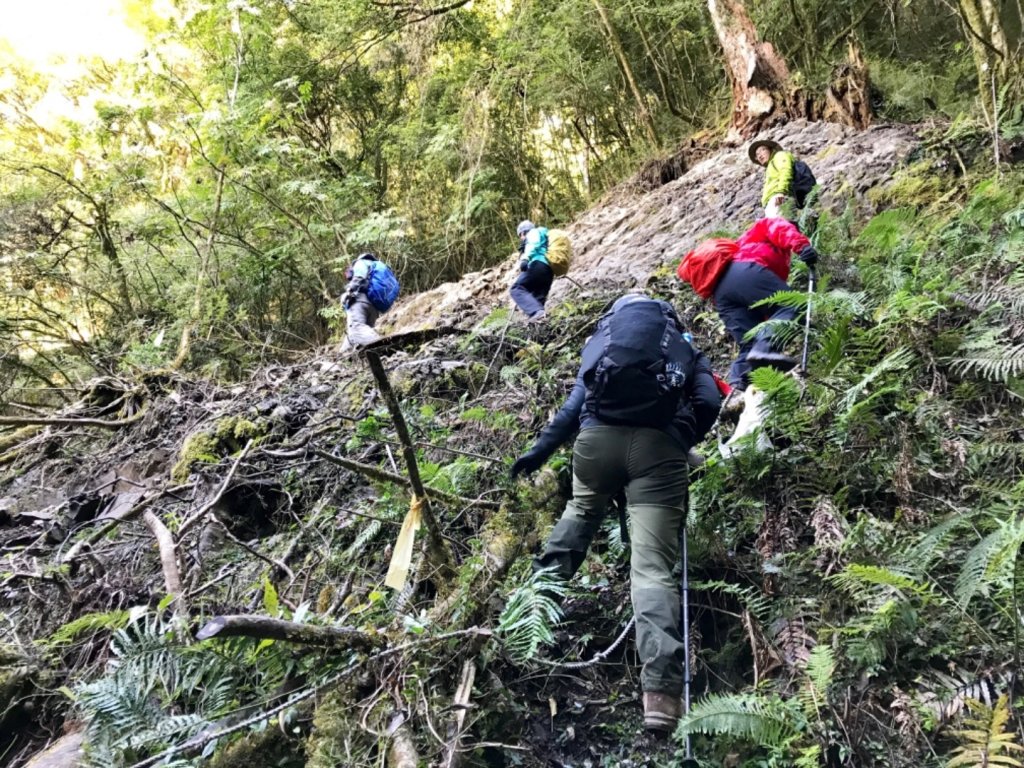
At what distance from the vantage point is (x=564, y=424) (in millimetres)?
3621

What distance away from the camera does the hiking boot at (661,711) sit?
8.41 feet

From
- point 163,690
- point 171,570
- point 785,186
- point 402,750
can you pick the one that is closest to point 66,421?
point 171,570

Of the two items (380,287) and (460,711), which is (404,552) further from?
(380,287)

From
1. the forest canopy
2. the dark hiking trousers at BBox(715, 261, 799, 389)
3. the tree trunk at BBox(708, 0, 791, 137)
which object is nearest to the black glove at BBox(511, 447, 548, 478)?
the dark hiking trousers at BBox(715, 261, 799, 389)

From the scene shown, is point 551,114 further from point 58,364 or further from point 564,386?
point 58,364

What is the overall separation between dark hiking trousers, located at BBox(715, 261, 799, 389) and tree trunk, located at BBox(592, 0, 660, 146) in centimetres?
854

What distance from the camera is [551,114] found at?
14.4 m

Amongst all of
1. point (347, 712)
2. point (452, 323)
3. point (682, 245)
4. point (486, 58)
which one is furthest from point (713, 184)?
point (347, 712)

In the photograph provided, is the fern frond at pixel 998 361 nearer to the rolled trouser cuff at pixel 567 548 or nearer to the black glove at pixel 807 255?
the black glove at pixel 807 255

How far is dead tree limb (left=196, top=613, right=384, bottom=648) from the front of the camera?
6.71 ft

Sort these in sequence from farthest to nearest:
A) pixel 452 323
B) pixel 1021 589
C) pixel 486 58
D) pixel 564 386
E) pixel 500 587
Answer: pixel 486 58
pixel 452 323
pixel 564 386
pixel 500 587
pixel 1021 589

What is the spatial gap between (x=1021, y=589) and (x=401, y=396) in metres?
5.28

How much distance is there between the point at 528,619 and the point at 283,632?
1086 mm

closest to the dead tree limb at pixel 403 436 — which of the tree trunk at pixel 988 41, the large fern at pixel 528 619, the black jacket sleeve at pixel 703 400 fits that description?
the large fern at pixel 528 619
